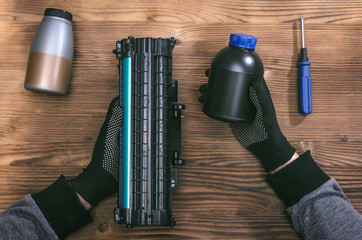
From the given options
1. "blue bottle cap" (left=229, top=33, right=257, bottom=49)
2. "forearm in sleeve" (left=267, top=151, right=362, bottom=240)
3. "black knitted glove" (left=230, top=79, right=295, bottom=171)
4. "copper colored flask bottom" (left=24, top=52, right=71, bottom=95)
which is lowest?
"forearm in sleeve" (left=267, top=151, right=362, bottom=240)

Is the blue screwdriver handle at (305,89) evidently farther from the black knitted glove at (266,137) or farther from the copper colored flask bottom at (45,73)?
the copper colored flask bottom at (45,73)

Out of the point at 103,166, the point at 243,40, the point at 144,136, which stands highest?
the point at 243,40

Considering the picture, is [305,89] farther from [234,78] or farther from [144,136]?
[144,136]

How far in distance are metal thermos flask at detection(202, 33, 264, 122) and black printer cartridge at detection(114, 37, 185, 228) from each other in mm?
135

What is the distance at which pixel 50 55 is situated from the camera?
79cm

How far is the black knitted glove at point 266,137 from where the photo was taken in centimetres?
79

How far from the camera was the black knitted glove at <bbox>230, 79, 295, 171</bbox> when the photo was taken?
789 millimetres

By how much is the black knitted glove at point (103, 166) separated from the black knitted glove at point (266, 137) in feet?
1.21

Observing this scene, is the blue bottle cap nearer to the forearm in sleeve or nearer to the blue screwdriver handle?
the blue screwdriver handle

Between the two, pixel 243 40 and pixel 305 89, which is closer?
pixel 243 40

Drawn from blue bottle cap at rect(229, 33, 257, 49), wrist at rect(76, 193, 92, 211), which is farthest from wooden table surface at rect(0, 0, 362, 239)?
blue bottle cap at rect(229, 33, 257, 49)

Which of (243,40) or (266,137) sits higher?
(243,40)

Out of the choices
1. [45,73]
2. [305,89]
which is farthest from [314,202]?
[45,73]

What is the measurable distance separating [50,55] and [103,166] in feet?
1.11
